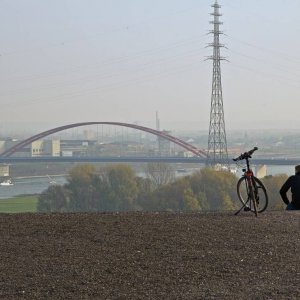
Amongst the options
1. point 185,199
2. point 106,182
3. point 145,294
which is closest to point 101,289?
point 145,294

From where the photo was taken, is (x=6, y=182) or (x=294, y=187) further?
(x=6, y=182)

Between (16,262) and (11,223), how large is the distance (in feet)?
8.38

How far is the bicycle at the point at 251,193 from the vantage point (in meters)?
10.3

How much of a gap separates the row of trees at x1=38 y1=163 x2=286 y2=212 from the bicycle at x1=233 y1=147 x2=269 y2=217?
14849 millimetres

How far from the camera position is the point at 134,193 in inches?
1271

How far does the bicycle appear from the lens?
33.9 ft

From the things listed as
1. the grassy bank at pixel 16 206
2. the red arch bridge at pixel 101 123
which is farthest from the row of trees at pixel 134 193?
the red arch bridge at pixel 101 123

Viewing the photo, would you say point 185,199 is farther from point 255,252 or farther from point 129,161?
point 129,161

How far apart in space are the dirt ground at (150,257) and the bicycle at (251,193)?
55 cm

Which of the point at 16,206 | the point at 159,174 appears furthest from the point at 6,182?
the point at 16,206

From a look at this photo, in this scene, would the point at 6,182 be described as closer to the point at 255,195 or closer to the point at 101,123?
the point at 101,123

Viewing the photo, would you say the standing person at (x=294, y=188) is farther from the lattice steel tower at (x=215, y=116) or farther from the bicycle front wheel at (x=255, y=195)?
the lattice steel tower at (x=215, y=116)

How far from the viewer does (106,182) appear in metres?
34.2

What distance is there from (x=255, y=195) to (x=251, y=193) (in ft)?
0.32
